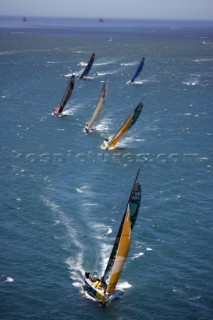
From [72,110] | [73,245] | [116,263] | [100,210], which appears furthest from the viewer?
[72,110]

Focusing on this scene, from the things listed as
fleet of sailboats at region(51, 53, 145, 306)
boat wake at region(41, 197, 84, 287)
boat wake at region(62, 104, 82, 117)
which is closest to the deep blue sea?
boat wake at region(41, 197, 84, 287)

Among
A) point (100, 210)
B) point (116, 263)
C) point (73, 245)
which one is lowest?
point (73, 245)

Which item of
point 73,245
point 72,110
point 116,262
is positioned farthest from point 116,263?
point 72,110

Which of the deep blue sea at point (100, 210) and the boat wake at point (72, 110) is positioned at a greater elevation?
the boat wake at point (72, 110)

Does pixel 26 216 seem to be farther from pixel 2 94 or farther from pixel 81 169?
pixel 2 94

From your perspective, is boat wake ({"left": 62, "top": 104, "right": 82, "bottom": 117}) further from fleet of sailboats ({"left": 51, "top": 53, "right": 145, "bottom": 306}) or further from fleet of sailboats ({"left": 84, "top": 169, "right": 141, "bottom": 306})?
fleet of sailboats ({"left": 84, "top": 169, "right": 141, "bottom": 306})

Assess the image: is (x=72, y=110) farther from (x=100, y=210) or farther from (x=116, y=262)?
(x=116, y=262)

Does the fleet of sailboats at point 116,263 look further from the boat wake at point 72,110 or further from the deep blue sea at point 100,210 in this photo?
the boat wake at point 72,110

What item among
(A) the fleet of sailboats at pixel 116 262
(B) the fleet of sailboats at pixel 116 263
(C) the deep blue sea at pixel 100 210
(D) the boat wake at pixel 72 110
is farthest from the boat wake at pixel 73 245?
(D) the boat wake at pixel 72 110
